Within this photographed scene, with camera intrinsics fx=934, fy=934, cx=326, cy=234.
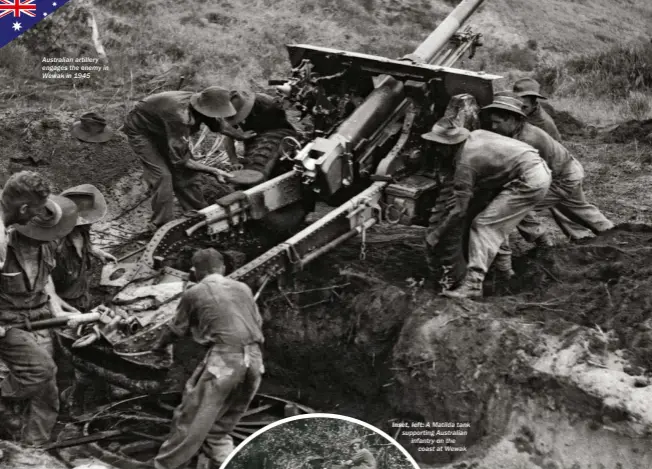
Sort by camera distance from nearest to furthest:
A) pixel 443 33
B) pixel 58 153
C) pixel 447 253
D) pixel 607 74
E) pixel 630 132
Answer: pixel 447 253
pixel 58 153
pixel 443 33
pixel 630 132
pixel 607 74

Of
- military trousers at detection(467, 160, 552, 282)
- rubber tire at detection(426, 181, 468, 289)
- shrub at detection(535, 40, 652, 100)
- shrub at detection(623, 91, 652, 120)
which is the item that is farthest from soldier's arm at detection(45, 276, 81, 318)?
shrub at detection(535, 40, 652, 100)

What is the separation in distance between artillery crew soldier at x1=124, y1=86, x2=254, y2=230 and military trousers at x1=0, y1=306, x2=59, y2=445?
236cm

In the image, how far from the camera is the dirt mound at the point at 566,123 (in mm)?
11078

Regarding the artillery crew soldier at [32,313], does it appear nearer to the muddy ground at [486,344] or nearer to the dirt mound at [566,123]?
the muddy ground at [486,344]

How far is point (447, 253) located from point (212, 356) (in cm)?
270

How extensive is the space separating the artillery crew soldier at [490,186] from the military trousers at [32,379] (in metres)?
2.96

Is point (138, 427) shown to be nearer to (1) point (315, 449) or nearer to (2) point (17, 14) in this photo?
(1) point (315, 449)

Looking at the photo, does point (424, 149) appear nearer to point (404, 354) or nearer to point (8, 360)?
point (404, 354)

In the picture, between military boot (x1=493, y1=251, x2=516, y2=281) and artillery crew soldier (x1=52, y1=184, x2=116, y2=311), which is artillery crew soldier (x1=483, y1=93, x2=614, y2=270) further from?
artillery crew soldier (x1=52, y1=184, x2=116, y2=311)

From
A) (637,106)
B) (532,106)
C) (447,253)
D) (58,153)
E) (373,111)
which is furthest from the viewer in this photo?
(637,106)

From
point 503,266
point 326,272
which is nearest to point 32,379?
point 326,272

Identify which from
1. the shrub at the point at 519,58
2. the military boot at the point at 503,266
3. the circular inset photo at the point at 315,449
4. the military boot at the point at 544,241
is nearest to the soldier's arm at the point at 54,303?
Result: the circular inset photo at the point at 315,449

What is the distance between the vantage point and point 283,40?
44.9 ft

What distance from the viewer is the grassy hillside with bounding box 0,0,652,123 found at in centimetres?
1130
